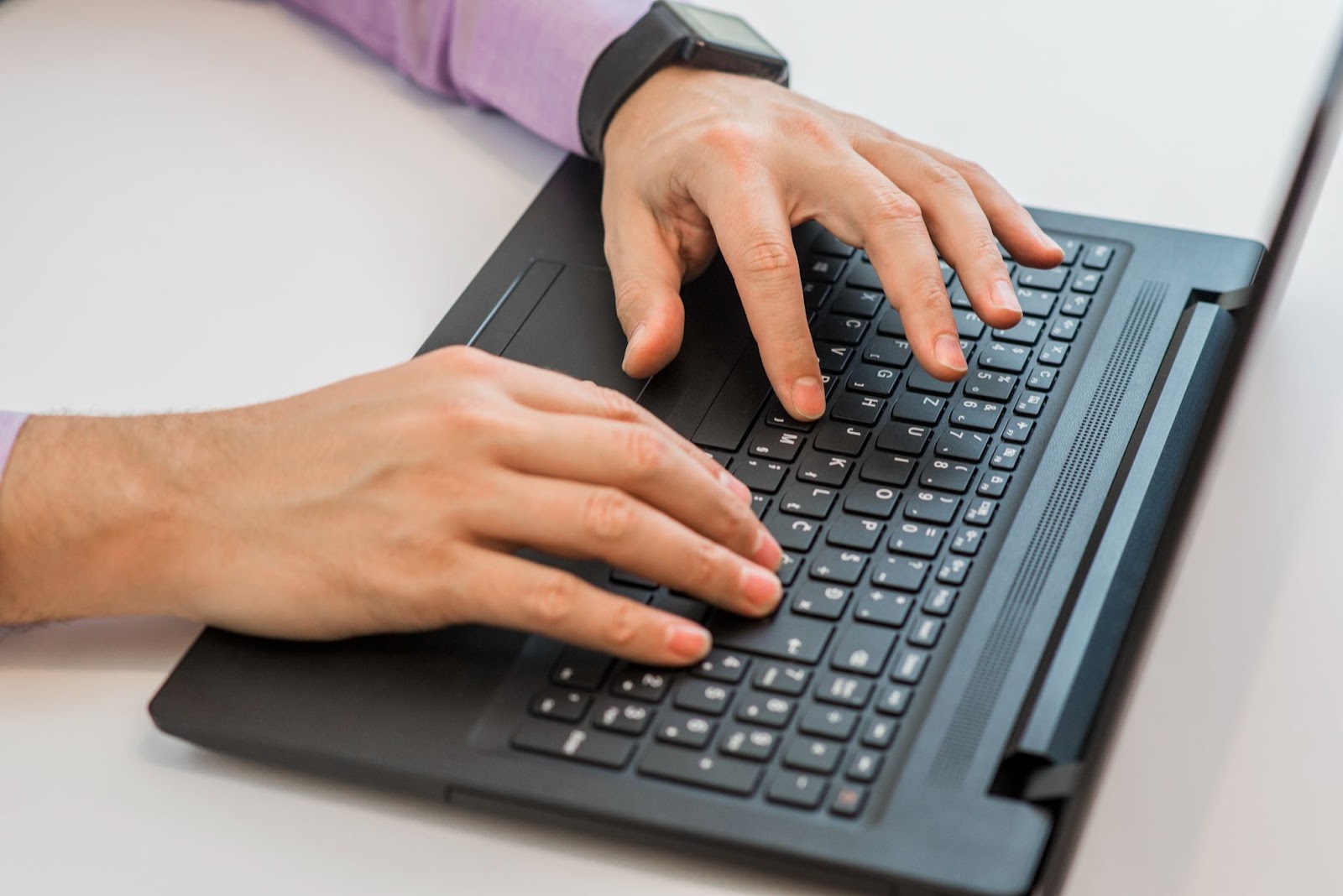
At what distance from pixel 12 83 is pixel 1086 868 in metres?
0.97

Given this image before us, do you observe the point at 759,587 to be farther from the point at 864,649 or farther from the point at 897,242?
the point at 897,242

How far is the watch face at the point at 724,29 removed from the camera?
1.01 metres

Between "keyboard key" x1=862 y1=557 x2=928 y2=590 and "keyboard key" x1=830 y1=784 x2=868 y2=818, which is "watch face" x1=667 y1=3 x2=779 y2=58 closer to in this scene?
"keyboard key" x1=862 y1=557 x2=928 y2=590

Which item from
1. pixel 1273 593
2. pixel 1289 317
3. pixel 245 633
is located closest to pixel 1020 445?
pixel 1273 593

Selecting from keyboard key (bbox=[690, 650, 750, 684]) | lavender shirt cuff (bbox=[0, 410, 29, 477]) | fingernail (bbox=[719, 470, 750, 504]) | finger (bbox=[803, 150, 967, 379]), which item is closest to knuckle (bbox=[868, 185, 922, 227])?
finger (bbox=[803, 150, 967, 379])

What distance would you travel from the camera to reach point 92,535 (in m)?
0.69

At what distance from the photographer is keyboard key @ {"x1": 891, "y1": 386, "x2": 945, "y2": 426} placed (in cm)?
76

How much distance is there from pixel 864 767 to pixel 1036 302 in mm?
371

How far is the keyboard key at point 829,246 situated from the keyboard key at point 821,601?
1.00 feet

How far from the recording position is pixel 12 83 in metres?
1.10

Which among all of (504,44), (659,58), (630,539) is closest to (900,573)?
(630,539)

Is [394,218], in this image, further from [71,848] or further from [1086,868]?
[1086,868]

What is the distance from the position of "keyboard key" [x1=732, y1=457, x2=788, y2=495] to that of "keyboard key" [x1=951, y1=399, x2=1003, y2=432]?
0.10 meters

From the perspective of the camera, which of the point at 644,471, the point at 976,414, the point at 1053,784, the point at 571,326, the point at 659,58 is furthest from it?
the point at 659,58
